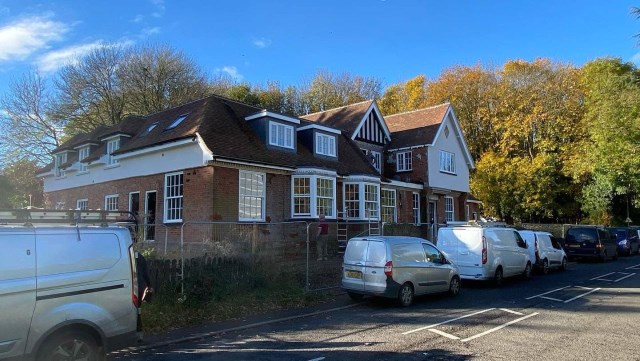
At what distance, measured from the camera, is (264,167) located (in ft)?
66.2

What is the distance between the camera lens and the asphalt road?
745cm

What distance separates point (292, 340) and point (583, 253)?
22827mm

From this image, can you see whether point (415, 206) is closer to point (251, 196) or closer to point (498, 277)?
point (251, 196)

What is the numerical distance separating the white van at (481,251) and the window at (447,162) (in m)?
15.1

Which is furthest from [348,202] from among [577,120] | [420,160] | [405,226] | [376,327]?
[577,120]

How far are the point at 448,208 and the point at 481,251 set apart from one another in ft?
60.5

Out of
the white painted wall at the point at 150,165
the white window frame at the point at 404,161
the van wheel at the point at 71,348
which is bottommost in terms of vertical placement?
the van wheel at the point at 71,348

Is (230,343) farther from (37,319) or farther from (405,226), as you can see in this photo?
(405,226)

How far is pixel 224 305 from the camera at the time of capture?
11.0 m

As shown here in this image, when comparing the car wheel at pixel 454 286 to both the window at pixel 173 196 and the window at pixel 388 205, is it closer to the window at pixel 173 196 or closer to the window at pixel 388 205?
the window at pixel 173 196

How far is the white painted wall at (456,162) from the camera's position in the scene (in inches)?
1204

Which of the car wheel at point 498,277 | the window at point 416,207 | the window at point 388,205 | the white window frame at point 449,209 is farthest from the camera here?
the white window frame at point 449,209

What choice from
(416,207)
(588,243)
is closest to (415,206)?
(416,207)

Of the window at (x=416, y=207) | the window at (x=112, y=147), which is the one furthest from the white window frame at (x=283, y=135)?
the window at (x=416, y=207)
